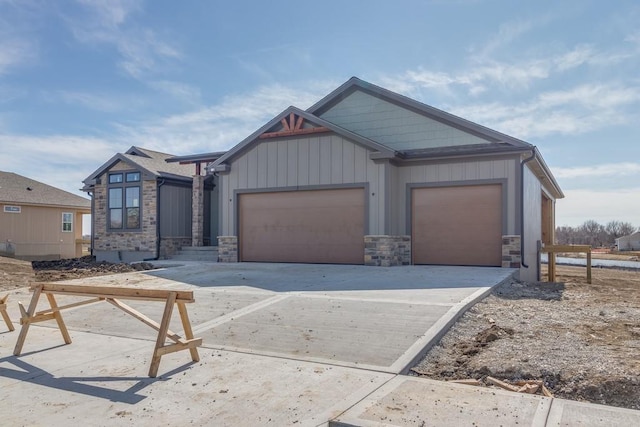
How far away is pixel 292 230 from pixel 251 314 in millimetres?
7925

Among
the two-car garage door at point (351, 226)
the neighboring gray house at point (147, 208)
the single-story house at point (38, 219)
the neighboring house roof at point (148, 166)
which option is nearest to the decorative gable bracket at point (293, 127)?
the two-car garage door at point (351, 226)

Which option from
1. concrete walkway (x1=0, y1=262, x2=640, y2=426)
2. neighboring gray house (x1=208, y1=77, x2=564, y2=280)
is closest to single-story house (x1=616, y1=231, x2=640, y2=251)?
neighboring gray house (x1=208, y1=77, x2=564, y2=280)

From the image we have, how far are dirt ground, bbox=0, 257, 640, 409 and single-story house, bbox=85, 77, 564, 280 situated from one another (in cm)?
502

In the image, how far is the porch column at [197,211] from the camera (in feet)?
61.0

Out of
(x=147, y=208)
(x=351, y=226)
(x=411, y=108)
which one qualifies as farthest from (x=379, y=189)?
(x=147, y=208)

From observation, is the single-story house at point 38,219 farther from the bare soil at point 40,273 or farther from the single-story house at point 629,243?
the single-story house at point 629,243

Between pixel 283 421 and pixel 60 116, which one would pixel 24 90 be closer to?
pixel 60 116

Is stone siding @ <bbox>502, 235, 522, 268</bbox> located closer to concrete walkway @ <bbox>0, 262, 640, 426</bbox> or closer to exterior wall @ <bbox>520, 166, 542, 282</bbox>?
exterior wall @ <bbox>520, 166, 542, 282</bbox>

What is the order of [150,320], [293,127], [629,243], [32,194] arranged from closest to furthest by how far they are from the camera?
[150,320] → [293,127] → [32,194] → [629,243]

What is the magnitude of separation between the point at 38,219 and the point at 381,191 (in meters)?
18.6

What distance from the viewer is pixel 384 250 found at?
1366 centimetres

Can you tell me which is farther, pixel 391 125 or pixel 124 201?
pixel 124 201

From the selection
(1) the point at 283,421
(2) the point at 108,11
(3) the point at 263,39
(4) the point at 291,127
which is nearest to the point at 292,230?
(4) the point at 291,127

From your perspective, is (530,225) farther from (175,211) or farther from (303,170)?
(175,211)
